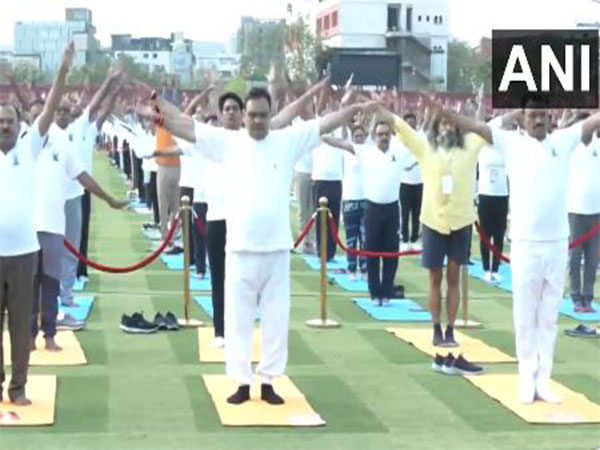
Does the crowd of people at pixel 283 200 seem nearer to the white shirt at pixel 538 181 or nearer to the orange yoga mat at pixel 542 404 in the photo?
the white shirt at pixel 538 181

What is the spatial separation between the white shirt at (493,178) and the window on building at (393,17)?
3629 inches

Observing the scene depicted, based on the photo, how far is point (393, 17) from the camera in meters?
108

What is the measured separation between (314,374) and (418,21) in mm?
99355

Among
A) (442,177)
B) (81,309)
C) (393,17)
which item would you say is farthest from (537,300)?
(393,17)

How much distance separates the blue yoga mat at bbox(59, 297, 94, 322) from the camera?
1271cm

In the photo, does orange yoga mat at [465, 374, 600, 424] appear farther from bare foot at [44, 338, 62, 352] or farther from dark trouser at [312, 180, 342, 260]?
dark trouser at [312, 180, 342, 260]

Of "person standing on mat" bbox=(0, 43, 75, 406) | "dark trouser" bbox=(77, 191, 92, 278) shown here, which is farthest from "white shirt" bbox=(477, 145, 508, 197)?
"person standing on mat" bbox=(0, 43, 75, 406)

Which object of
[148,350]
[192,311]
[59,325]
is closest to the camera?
[148,350]

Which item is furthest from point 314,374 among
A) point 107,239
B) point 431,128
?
point 107,239

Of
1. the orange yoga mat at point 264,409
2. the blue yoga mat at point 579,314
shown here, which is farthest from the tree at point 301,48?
the orange yoga mat at point 264,409

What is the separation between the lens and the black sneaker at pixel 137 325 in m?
12.0

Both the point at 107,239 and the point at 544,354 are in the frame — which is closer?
the point at 544,354

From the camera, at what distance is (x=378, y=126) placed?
1438cm

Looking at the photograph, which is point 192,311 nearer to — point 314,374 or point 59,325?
point 59,325
